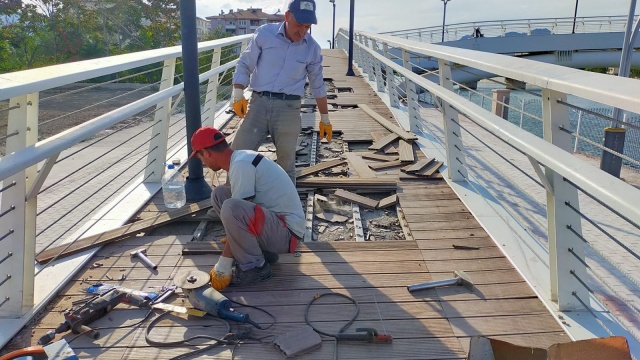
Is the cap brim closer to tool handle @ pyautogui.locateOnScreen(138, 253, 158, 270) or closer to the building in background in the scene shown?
tool handle @ pyautogui.locateOnScreen(138, 253, 158, 270)

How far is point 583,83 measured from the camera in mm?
2139

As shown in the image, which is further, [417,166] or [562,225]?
[417,166]

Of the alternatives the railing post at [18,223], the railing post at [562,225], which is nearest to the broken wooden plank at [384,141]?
the railing post at [562,225]

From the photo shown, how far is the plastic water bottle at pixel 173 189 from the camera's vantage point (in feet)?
15.3

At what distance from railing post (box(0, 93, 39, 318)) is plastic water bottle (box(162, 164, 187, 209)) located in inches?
70.3

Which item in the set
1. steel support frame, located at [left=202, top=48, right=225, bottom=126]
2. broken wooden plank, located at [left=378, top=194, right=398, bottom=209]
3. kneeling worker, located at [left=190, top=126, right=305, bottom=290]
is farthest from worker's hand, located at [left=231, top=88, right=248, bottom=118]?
steel support frame, located at [left=202, top=48, right=225, bottom=126]

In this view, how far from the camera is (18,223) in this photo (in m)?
2.70

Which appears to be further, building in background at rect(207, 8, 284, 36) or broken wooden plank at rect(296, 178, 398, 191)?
building in background at rect(207, 8, 284, 36)

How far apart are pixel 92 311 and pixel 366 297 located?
1592 millimetres

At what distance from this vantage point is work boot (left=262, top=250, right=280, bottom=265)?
137 inches

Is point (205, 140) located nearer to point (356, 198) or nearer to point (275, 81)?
point (275, 81)

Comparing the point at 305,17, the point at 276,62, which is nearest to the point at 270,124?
the point at 276,62

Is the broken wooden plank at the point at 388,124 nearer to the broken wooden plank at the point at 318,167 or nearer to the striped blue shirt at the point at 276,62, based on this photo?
the broken wooden plank at the point at 318,167

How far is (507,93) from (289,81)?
14458mm
